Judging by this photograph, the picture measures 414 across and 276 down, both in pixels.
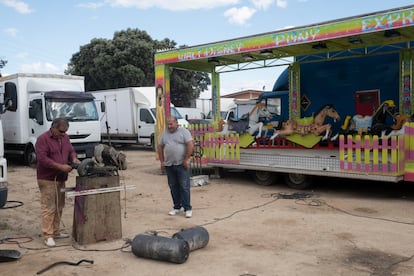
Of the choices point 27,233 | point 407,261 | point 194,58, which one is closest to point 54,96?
point 194,58

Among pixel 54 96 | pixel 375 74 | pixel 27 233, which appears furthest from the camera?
pixel 54 96

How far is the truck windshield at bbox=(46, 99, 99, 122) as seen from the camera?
564 inches

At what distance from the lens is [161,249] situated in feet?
16.9

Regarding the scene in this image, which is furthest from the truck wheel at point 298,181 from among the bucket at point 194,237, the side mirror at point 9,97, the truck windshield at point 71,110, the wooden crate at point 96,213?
the truck windshield at point 71,110

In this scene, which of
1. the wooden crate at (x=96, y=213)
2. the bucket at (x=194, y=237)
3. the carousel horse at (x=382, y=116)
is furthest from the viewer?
the carousel horse at (x=382, y=116)

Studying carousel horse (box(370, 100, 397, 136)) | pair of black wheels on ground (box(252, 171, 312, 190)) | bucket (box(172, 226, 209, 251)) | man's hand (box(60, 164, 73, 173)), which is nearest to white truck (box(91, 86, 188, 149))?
carousel horse (box(370, 100, 397, 136))

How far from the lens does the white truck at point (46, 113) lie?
14383 mm

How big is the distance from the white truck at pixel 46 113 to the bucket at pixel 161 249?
9985mm

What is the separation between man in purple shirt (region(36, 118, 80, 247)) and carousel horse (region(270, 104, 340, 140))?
9.36 m

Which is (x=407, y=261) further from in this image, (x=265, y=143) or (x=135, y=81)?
(x=135, y=81)

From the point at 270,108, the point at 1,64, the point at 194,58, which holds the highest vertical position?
the point at 1,64

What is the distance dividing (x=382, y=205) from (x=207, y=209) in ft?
11.1

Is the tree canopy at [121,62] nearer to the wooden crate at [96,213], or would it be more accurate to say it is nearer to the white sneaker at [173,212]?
the white sneaker at [173,212]

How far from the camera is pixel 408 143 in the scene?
8625mm
